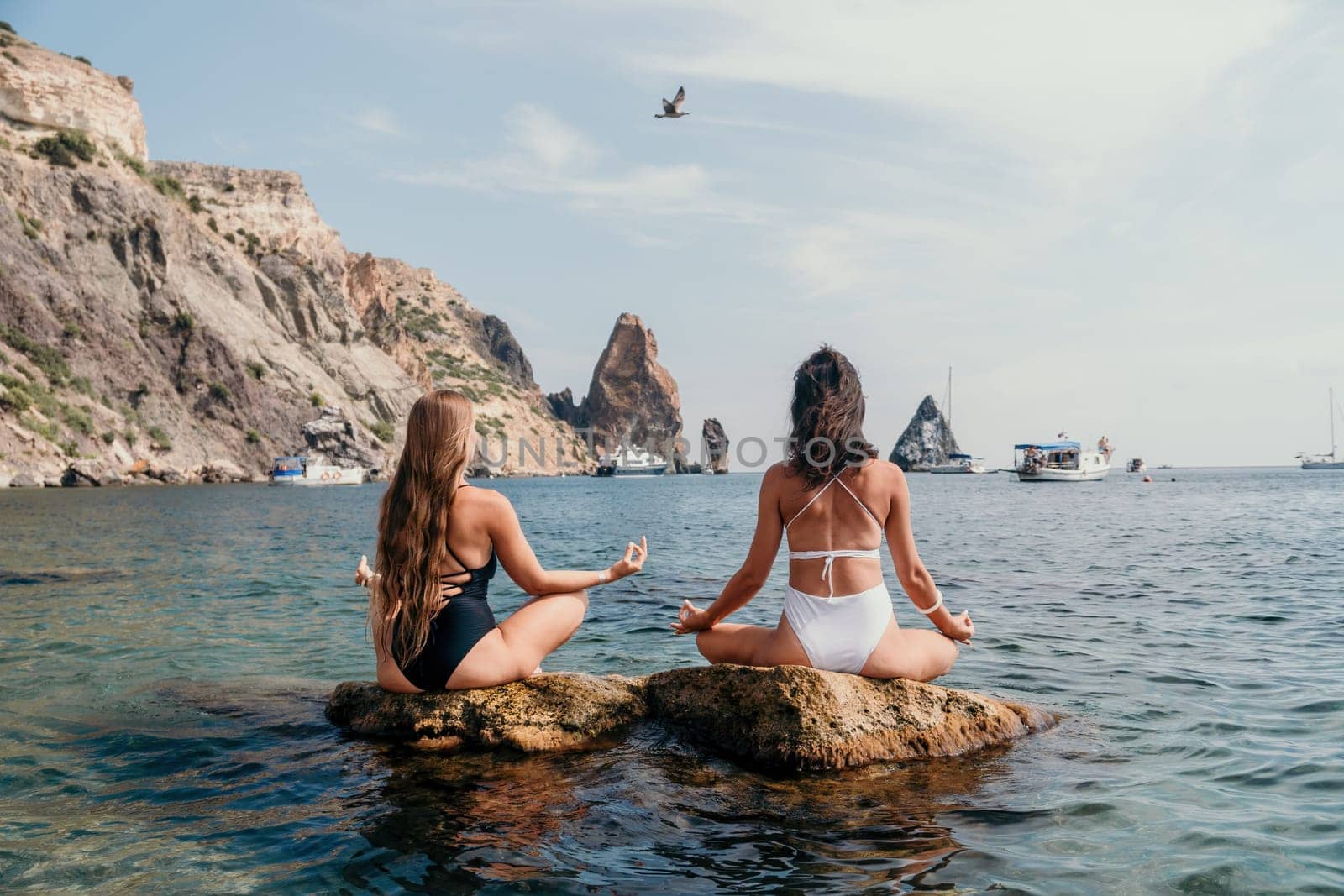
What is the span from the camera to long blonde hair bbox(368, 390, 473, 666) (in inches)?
192

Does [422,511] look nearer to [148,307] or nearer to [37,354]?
[37,354]

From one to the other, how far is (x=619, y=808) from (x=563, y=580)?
148cm

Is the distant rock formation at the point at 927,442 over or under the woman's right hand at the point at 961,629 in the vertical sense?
over

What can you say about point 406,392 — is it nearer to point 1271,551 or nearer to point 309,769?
point 1271,551

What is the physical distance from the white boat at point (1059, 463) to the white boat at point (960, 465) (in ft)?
252

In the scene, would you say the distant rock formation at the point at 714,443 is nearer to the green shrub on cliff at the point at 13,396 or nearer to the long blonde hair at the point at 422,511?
the green shrub on cliff at the point at 13,396

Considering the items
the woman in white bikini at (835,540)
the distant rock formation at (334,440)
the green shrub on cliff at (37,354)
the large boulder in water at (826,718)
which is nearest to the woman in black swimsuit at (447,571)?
the woman in white bikini at (835,540)

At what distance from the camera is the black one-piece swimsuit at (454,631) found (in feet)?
16.7

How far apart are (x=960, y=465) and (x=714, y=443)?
46.5m

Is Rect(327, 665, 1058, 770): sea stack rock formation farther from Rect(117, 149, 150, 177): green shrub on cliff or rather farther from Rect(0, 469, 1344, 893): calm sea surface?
Rect(117, 149, 150, 177): green shrub on cliff

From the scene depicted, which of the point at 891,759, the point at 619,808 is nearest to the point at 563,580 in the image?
the point at 619,808

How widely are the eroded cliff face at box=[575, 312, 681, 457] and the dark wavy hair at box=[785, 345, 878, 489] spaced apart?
17531 cm

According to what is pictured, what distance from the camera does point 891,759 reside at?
16.4 feet

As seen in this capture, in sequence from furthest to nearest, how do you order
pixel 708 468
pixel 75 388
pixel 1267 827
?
pixel 708 468, pixel 75 388, pixel 1267 827
